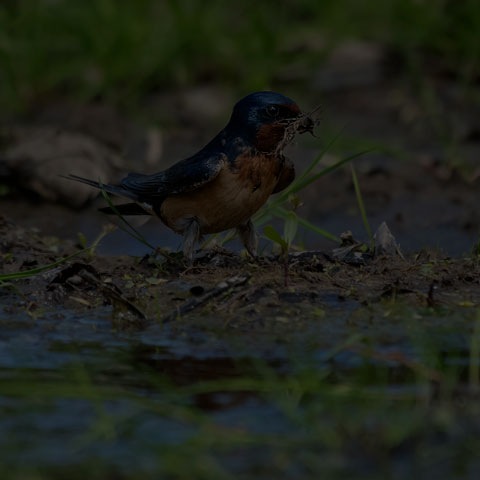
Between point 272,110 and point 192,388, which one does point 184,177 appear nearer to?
point 272,110

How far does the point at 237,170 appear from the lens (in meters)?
4.86

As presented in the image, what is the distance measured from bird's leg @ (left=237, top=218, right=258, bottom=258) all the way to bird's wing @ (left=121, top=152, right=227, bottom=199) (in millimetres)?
381

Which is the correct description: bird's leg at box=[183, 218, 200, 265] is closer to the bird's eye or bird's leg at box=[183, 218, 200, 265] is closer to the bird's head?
the bird's head

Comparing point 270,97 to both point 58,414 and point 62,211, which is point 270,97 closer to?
point 58,414

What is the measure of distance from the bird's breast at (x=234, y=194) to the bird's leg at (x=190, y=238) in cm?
3

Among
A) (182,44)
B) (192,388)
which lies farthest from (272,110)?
(182,44)

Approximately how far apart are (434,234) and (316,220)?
76cm

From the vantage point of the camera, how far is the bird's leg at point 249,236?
17.3 feet

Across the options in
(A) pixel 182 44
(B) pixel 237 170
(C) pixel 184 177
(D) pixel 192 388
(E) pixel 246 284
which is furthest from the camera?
(A) pixel 182 44

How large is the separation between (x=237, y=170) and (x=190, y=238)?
0.39 meters

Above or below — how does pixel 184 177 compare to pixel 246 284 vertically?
above

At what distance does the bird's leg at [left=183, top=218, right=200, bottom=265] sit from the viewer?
16.5 ft

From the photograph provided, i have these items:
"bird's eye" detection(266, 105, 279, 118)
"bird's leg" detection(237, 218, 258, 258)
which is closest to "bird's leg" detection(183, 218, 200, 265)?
"bird's leg" detection(237, 218, 258, 258)

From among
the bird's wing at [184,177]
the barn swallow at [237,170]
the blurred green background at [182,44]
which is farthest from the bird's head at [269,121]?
the blurred green background at [182,44]
